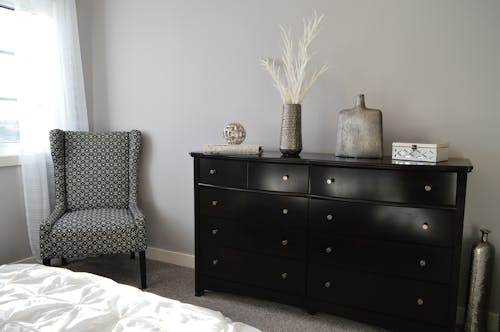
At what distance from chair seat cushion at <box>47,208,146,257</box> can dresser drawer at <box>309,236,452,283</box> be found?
49.4 inches

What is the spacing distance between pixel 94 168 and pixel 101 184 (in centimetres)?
14

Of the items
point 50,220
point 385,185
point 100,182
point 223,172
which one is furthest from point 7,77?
point 385,185

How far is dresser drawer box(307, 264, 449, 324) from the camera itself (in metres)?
1.80

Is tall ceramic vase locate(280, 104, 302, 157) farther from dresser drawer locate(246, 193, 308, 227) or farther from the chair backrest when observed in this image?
the chair backrest

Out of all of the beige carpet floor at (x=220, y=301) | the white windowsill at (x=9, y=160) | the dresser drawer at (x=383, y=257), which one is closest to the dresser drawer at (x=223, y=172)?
the dresser drawer at (x=383, y=257)

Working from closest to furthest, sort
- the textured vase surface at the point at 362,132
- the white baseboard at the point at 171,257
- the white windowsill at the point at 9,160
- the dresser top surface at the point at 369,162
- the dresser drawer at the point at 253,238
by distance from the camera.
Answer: the dresser top surface at the point at 369,162
the textured vase surface at the point at 362,132
the dresser drawer at the point at 253,238
the white windowsill at the point at 9,160
the white baseboard at the point at 171,257

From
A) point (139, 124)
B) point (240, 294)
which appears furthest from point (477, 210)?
point (139, 124)

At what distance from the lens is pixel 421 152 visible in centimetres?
184

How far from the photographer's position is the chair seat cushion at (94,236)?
7.86 feet

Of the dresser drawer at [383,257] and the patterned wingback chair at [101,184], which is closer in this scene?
the dresser drawer at [383,257]

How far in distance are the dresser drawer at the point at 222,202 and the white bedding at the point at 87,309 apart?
3.76 feet

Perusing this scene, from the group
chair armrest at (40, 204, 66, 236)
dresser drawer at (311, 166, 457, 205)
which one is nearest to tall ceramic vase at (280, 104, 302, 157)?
dresser drawer at (311, 166, 457, 205)

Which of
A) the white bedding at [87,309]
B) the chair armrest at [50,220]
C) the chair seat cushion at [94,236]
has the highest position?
the white bedding at [87,309]

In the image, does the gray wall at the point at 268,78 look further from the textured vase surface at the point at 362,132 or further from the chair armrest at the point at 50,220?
the chair armrest at the point at 50,220
